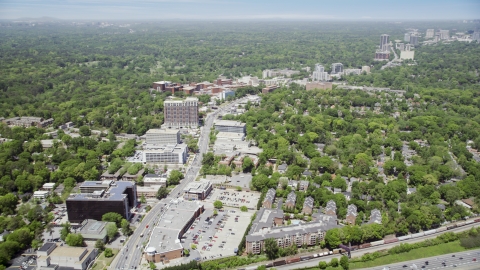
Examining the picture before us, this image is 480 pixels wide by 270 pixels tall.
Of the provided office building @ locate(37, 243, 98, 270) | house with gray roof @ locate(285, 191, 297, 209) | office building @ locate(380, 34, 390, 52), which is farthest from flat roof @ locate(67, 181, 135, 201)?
office building @ locate(380, 34, 390, 52)

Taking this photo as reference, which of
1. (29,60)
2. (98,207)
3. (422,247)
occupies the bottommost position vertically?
(422,247)

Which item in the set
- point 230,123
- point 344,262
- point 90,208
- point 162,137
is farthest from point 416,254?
point 230,123

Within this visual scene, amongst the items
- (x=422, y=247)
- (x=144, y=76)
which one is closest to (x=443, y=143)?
(x=422, y=247)

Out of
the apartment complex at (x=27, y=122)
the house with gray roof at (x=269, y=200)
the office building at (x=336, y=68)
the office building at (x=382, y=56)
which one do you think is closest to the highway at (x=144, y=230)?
the house with gray roof at (x=269, y=200)

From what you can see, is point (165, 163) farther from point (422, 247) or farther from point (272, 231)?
point (422, 247)

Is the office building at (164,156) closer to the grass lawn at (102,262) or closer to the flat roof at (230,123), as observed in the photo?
the flat roof at (230,123)

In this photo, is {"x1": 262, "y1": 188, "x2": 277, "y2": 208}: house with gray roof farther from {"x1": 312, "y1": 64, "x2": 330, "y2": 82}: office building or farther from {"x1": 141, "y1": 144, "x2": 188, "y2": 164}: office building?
{"x1": 312, "y1": 64, "x2": 330, "y2": 82}: office building
